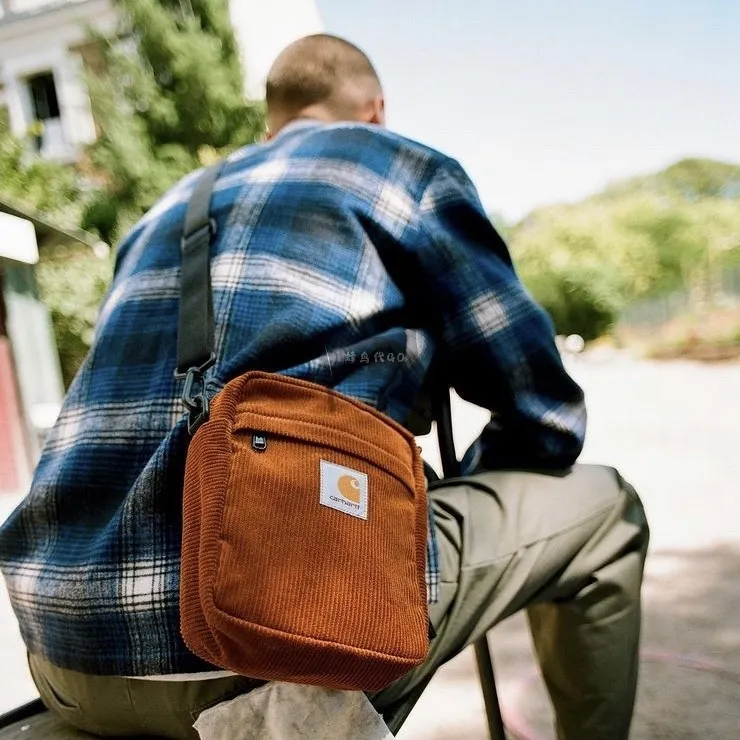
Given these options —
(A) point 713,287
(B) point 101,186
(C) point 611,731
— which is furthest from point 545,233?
(C) point 611,731

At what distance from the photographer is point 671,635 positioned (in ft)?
7.16

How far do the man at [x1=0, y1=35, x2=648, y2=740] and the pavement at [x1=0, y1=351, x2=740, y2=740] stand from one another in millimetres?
681

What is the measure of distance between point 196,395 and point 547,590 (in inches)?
23.0

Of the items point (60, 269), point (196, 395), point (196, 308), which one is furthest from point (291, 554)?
point (60, 269)

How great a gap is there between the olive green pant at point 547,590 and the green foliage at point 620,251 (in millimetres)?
17005

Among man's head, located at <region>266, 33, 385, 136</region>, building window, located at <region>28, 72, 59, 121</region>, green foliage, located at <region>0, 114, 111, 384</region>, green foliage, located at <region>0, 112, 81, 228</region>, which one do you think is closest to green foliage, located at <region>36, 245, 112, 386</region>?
green foliage, located at <region>0, 114, 111, 384</region>

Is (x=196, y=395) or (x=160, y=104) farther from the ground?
(x=160, y=104)

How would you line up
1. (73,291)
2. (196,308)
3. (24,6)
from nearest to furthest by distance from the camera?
(196,308) < (73,291) < (24,6)

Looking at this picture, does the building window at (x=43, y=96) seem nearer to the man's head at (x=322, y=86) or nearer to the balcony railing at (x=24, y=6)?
the balcony railing at (x=24, y=6)

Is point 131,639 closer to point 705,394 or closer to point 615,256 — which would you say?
point 705,394

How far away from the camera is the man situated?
2.92 ft

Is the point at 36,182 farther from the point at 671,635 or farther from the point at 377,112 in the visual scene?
the point at 671,635

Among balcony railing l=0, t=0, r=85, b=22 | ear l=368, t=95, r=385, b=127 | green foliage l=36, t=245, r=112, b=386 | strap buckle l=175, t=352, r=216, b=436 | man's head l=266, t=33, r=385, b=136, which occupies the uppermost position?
balcony railing l=0, t=0, r=85, b=22

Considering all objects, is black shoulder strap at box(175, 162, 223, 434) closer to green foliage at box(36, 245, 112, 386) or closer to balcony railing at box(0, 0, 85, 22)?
green foliage at box(36, 245, 112, 386)
